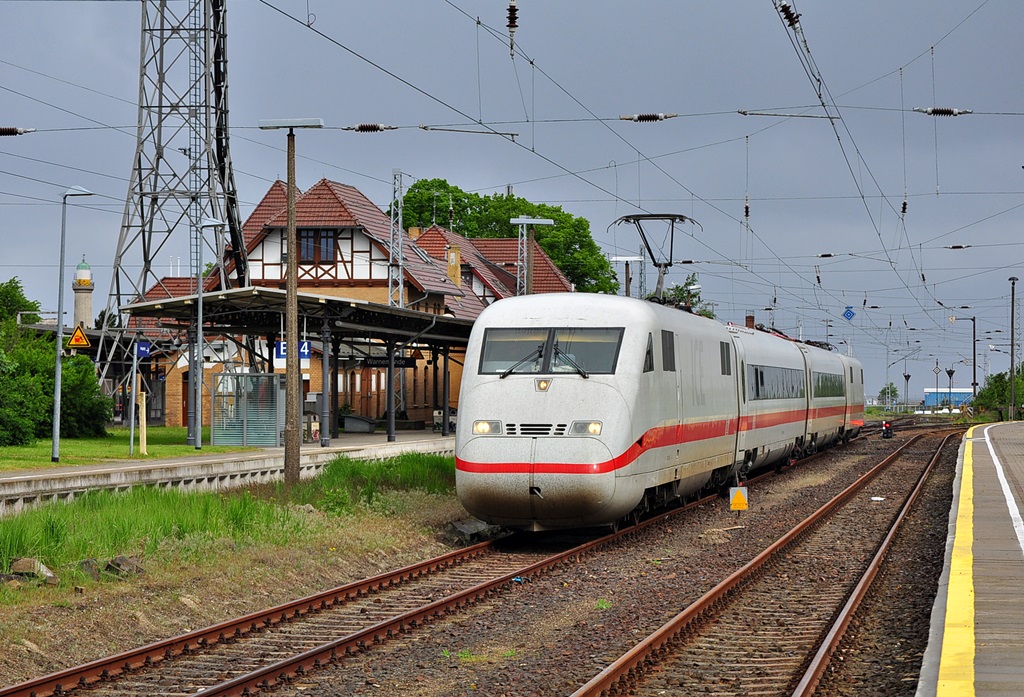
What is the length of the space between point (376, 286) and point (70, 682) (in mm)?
42755

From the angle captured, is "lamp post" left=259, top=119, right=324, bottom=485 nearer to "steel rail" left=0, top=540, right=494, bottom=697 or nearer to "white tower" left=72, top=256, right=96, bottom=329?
"steel rail" left=0, top=540, right=494, bottom=697

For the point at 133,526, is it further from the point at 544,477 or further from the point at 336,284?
the point at 336,284

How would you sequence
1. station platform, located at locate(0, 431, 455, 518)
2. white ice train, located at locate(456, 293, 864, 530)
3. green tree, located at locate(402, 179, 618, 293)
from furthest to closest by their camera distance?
green tree, located at locate(402, 179, 618, 293)
station platform, located at locate(0, 431, 455, 518)
white ice train, located at locate(456, 293, 864, 530)

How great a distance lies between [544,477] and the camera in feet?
50.3

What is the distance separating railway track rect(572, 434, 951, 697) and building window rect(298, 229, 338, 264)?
35192 mm

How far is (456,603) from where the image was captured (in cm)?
1237

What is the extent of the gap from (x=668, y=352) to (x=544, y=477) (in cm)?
357

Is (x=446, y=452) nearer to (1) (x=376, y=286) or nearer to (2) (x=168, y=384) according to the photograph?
(1) (x=376, y=286)

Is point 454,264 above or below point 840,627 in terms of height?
above

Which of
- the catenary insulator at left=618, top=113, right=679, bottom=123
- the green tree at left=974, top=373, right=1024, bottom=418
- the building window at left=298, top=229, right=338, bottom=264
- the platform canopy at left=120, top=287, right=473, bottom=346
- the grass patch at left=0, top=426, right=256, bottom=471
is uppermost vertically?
the building window at left=298, top=229, right=338, bottom=264

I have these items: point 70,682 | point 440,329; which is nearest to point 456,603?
point 70,682

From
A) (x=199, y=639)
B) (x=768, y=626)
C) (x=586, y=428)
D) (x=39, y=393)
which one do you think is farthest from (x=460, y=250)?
(x=199, y=639)

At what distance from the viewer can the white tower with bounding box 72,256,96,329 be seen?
6538 cm

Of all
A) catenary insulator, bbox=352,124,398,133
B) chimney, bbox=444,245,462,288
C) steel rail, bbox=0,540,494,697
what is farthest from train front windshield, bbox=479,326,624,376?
chimney, bbox=444,245,462,288
